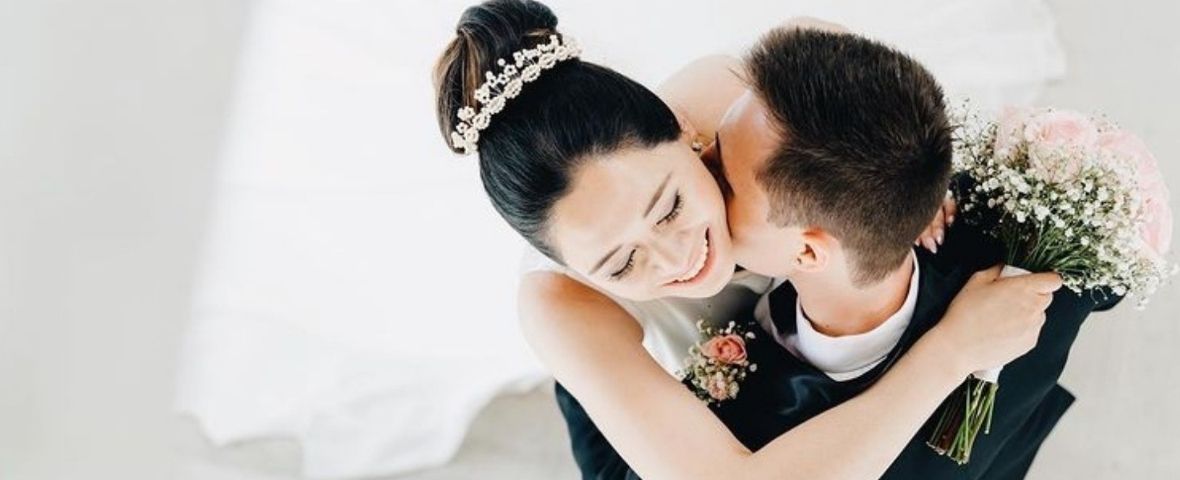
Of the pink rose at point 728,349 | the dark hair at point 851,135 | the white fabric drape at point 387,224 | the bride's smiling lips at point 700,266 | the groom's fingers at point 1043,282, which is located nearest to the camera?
the dark hair at point 851,135

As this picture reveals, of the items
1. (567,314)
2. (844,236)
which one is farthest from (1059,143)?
(567,314)

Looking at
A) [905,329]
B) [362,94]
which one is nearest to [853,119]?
[905,329]

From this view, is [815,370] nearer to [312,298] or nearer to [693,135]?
[693,135]

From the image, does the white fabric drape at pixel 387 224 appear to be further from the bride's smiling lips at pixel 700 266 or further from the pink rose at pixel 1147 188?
the bride's smiling lips at pixel 700 266

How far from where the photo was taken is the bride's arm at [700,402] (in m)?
1.41

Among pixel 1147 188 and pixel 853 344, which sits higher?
pixel 1147 188

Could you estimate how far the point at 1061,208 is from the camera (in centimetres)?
134

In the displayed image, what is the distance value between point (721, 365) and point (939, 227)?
0.37 metres

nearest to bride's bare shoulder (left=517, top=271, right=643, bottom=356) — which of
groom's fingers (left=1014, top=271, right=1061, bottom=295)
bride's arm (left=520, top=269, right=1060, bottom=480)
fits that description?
bride's arm (left=520, top=269, right=1060, bottom=480)

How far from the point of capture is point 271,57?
7.34 ft

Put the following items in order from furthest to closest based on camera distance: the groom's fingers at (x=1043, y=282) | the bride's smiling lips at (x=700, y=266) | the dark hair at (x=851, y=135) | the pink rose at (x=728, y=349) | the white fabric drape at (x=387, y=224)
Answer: the white fabric drape at (x=387, y=224) < the pink rose at (x=728, y=349) < the groom's fingers at (x=1043, y=282) < the bride's smiling lips at (x=700, y=266) < the dark hair at (x=851, y=135)

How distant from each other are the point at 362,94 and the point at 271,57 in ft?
0.79

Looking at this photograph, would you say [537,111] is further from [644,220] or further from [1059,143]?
[1059,143]

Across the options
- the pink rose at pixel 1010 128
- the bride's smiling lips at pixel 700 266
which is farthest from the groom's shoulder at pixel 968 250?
the bride's smiling lips at pixel 700 266
